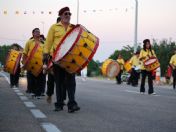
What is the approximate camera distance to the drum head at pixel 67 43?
9.79 m

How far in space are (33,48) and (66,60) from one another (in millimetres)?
4350

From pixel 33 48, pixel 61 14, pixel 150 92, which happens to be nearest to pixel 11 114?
pixel 61 14

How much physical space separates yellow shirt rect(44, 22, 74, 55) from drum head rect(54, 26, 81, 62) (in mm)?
433

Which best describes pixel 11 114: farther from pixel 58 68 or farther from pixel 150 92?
pixel 150 92

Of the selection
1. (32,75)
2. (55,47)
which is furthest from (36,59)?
(55,47)

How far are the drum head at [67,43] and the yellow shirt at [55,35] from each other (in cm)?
43

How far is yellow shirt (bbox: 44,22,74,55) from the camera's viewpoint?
1053 centimetres

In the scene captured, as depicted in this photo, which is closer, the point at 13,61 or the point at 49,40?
the point at 49,40

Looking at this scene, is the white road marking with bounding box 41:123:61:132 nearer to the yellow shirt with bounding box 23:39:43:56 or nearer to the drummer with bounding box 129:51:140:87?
the yellow shirt with bounding box 23:39:43:56

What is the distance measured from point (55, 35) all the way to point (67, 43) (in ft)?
2.03

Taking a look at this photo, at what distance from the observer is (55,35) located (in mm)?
10547

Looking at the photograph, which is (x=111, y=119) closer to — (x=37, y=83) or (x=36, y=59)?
(x=36, y=59)

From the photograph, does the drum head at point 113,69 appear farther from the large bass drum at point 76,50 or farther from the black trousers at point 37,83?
the large bass drum at point 76,50

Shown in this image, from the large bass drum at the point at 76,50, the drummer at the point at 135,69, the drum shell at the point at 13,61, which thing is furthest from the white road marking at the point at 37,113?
the drummer at the point at 135,69
